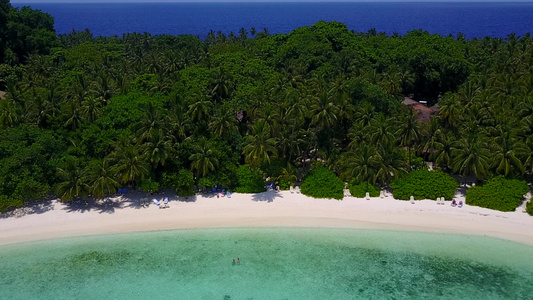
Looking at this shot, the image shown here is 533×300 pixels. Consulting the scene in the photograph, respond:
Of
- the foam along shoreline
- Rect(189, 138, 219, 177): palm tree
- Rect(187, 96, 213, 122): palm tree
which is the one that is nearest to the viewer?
the foam along shoreline

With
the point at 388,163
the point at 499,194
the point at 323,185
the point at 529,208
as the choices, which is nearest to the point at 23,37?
the point at 323,185

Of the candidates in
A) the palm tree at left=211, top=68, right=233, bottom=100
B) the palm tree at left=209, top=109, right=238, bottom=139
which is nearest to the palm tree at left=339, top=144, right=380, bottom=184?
the palm tree at left=209, top=109, right=238, bottom=139

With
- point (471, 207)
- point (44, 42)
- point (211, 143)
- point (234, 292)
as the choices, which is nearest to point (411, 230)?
point (471, 207)

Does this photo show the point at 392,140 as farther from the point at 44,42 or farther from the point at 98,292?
the point at 44,42

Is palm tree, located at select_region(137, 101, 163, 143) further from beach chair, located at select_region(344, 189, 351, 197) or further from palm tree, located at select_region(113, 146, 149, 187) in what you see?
beach chair, located at select_region(344, 189, 351, 197)

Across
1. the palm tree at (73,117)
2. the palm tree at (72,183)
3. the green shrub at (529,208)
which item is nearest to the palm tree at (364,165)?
the green shrub at (529,208)
